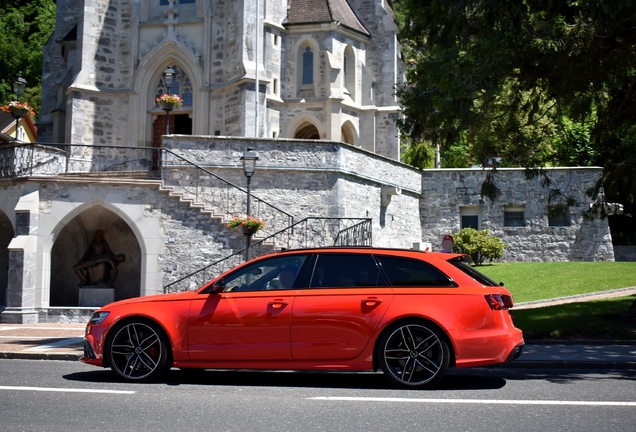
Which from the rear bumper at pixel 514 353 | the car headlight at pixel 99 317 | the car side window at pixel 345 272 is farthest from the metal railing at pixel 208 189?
the rear bumper at pixel 514 353

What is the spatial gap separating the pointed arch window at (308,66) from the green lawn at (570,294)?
12171 mm

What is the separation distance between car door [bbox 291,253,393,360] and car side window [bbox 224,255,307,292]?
0.28 meters

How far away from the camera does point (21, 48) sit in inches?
2217

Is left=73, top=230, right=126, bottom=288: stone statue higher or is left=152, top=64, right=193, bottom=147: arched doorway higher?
left=152, top=64, right=193, bottom=147: arched doorway

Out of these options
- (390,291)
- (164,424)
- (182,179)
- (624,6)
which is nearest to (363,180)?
(182,179)

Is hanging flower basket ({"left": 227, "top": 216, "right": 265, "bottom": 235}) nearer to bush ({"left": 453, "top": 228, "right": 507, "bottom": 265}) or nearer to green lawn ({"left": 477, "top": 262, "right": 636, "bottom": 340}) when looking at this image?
green lawn ({"left": 477, "top": 262, "right": 636, "bottom": 340})

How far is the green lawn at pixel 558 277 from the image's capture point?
22234 millimetres

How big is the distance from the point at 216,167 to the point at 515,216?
13.0 meters

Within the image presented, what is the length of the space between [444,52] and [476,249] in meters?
16.4

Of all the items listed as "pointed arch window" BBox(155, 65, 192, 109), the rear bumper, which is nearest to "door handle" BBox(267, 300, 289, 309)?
the rear bumper

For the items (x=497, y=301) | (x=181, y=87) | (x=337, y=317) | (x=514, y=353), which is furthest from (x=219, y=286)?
(x=181, y=87)

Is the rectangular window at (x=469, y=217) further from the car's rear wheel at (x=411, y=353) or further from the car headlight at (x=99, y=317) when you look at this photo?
the car headlight at (x=99, y=317)

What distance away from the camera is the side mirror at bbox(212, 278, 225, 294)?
29.1 feet

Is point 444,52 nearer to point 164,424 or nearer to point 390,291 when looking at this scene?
point 390,291
